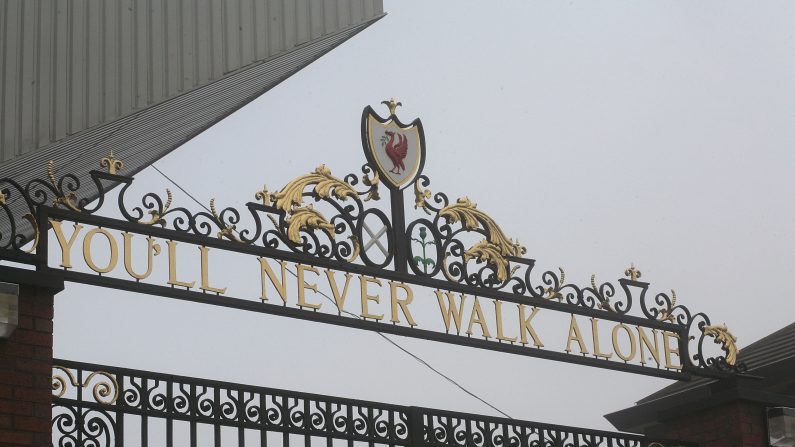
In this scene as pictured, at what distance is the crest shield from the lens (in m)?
11.1

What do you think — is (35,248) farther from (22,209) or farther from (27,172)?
(22,209)

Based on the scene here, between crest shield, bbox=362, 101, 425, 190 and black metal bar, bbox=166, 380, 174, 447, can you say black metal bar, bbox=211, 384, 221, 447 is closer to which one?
black metal bar, bbox=166, 380, 174, 447

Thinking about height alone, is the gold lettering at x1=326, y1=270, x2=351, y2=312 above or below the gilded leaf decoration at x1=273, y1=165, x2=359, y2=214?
below

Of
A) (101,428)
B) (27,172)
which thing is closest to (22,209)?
(27,172)

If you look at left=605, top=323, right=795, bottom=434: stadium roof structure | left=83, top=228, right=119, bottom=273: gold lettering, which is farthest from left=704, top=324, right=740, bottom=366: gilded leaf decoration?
left=83, top=228, right=119, bottom=273: gold lettering

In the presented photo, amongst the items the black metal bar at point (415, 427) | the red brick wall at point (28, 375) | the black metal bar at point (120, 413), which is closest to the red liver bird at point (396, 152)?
the black metal bar at point (415, 427)

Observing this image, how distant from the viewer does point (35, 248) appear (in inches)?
356

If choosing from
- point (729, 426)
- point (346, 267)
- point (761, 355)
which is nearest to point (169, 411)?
point (346, 267)

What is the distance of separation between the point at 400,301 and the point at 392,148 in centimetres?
123

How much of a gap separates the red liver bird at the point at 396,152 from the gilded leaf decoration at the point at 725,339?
3.00 meters

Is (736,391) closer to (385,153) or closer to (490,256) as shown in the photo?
(490,256)

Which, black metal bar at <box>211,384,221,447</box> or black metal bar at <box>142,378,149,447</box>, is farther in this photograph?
black metal bar at <box>211,384,221,447</box>

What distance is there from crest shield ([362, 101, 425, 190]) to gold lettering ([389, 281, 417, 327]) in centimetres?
78

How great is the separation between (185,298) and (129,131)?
2572mm
